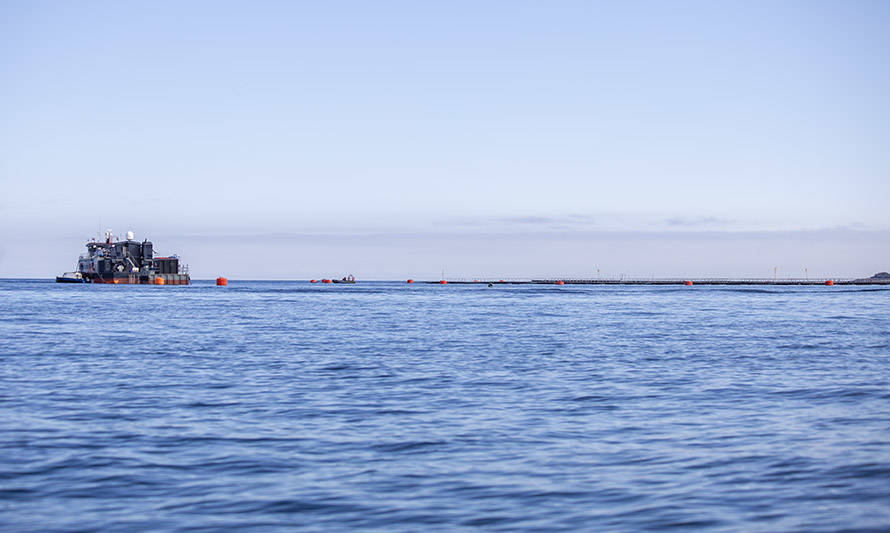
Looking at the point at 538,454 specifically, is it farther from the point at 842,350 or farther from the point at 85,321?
the point at 85,321

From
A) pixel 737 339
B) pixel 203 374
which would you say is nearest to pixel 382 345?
pixel 203 374

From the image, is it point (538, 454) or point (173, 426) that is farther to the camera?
point (173, 426)

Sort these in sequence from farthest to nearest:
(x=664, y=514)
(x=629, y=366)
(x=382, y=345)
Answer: (x=382, y=345), (x=629, y=366), (x=664, y=514)

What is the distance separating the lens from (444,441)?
625 inches

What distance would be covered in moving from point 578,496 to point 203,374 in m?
18.7

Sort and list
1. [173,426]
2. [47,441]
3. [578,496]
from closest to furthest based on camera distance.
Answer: [578,496] → [47,441] → [173,426]

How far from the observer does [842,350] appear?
119ft

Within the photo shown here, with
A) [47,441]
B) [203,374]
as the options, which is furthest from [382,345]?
[47,441]

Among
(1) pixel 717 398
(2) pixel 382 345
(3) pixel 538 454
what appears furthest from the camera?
(2) pixel 382 345

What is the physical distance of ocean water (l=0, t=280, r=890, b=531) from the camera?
1108 cm

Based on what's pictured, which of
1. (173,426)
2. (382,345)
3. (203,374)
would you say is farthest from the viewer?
(382,345)

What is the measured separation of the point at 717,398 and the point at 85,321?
51.9 metres

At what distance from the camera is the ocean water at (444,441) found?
36.3 ft

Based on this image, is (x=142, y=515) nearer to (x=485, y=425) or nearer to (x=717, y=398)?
(x=485, y=425)
